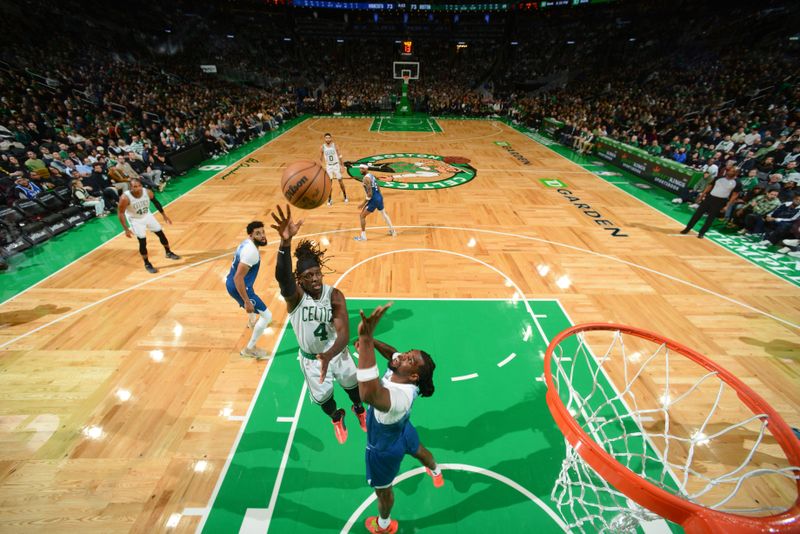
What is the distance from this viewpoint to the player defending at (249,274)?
438 centimetres

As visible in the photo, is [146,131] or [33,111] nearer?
[33,111]

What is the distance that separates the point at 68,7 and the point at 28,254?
92.7 feet

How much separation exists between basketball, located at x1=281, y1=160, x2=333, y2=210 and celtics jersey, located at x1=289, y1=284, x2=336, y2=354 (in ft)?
6.49

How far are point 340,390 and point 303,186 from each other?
2.73 metres

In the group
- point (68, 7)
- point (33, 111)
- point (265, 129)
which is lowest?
point (265, 129)

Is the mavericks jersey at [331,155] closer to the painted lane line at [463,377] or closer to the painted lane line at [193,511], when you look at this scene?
the painted lane line at [463,377]

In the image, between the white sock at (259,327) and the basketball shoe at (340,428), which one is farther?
the white sock at (259,327)

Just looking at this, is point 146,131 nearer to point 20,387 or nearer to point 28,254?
point 28,254

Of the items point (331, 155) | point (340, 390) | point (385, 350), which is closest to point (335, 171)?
point (331, 155)

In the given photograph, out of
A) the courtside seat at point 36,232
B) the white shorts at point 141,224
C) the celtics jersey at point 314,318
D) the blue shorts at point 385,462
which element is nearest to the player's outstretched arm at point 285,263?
the celtics jersey at point 314,318

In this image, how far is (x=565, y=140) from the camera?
61.9 feet

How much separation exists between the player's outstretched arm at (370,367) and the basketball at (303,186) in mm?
3201

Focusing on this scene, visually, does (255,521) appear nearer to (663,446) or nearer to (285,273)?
(285,273)

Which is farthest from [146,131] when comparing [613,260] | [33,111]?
[613,260]
